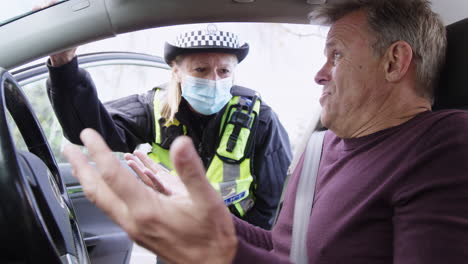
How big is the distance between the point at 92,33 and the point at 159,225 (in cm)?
80

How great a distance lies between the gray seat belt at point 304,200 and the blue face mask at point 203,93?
62cm

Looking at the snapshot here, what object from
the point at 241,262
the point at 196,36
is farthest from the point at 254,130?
the point at 241,262

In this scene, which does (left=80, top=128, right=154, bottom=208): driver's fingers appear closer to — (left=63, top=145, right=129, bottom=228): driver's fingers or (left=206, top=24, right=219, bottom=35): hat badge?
(left=63, top=145, right=129, bottom=228): driver's fingers

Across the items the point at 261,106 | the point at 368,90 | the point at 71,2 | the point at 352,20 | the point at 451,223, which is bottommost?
the point at 261,106

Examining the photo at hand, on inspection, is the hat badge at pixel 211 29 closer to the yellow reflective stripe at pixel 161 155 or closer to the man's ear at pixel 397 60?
the yellow reflective stripe at pixel 161 155

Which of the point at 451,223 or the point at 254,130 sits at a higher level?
the point at 451,223

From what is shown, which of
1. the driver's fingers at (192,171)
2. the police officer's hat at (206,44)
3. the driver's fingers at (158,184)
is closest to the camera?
the driver's fingers at (192,171)

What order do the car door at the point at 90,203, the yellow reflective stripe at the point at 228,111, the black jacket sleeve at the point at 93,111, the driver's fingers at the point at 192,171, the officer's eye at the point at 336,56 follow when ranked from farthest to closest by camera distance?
the yellow reflective stripe at the point at 228,111 → the car door at the point at 90,203 → the black jacket sleeve at the point at 93,111 → the officer's eye at the point at 336,56 → the driver's fingers at the point at 192,171

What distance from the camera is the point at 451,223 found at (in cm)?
89

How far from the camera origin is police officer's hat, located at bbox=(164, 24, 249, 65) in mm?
1793

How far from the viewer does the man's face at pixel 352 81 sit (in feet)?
4.02

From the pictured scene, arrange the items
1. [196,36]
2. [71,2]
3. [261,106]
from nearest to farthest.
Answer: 1. [71,2]
2. [196,36]
3. [261,106]

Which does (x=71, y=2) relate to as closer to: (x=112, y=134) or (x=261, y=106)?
(x=112, y=134)

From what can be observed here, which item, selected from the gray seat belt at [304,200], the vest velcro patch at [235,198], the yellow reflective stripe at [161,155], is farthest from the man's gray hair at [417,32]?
the yellow reflective stripe at [161,155]
